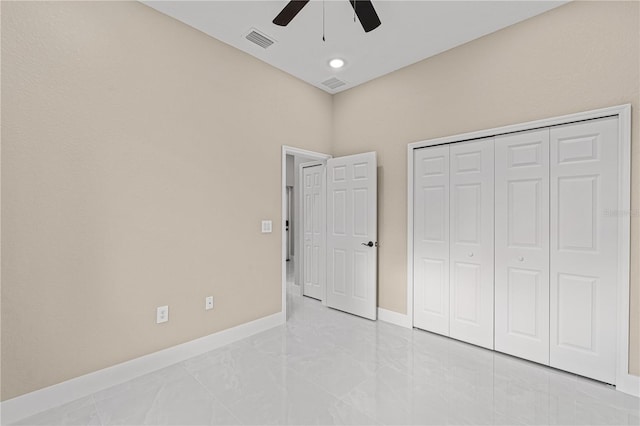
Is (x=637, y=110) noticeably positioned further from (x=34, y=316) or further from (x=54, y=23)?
(x=34, y=316)

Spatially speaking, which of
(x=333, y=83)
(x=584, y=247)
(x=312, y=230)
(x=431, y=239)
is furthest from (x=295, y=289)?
(x=584, y=247)

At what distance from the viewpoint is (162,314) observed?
8.21ft

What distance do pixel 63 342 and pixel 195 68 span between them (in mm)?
2426

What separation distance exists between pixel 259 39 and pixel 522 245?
3113 millimetres

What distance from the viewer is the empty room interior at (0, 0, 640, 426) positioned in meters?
1.94

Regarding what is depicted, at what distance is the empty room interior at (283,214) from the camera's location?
6.35 ft

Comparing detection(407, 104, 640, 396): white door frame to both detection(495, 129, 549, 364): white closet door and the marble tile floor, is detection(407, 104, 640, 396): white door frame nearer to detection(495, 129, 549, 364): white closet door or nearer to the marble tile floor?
the marble tile floor

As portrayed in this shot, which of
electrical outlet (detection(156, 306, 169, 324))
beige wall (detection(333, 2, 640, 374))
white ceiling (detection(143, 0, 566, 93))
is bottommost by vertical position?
electrical outlet (detection(156, 306, 169, 324))

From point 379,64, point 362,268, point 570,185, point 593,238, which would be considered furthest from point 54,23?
point 593,238

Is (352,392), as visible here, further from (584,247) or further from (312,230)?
(312,230)

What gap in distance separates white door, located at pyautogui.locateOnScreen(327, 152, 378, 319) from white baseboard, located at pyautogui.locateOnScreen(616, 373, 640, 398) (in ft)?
6.79

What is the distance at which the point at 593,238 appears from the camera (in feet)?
7.36

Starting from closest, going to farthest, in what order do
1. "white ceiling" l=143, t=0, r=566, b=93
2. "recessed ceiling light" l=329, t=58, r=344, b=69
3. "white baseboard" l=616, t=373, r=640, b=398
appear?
"white baseboard" l=616, t=373, r=640, b=398, "white ceiling" l=143, t=0, r=566, b=93, "recessed ceiling light" l=329, t=58, r=344, b=69

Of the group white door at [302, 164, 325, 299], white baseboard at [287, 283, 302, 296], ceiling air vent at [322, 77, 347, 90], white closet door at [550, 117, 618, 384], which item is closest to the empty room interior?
white closet door at [550, 117, 618, 384]
